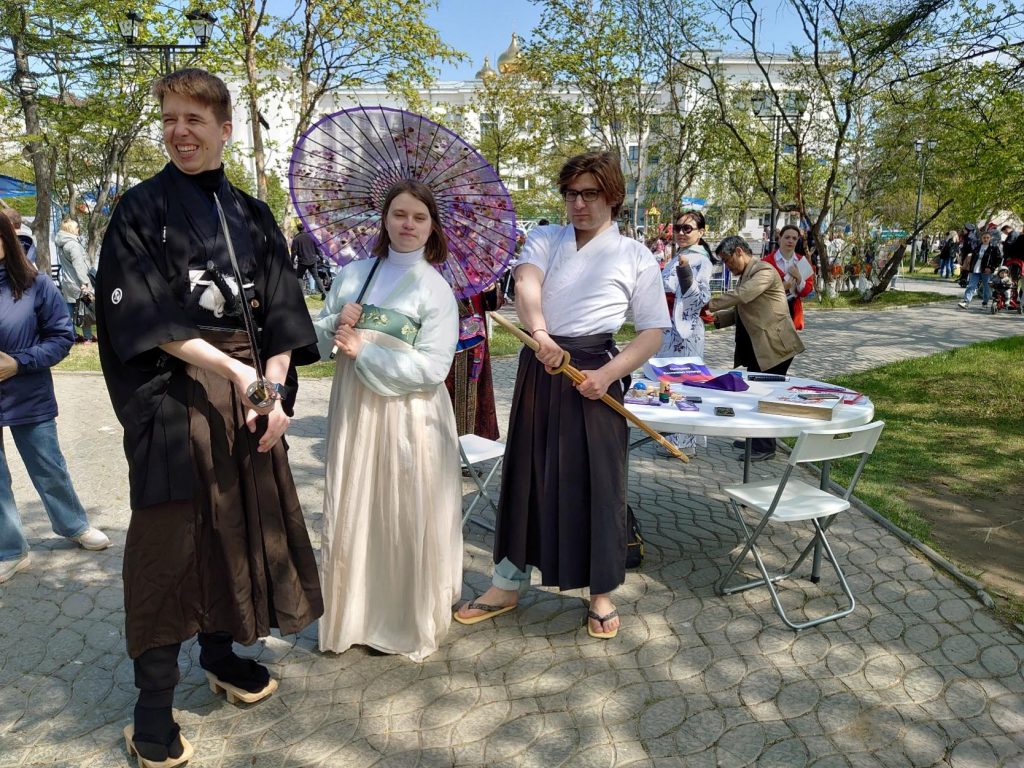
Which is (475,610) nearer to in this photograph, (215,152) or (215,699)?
(215,699)

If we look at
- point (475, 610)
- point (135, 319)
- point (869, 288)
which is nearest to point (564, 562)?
point (475, 610)

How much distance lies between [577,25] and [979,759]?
651 inches

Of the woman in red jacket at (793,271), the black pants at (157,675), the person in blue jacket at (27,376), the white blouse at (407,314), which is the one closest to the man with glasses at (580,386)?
the white blouse at (407,314)

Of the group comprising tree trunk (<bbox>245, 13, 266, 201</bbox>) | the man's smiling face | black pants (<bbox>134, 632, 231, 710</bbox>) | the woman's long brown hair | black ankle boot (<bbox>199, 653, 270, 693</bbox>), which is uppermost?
tree trunk (<bbox>245, 13, 266, 201</bbox>)

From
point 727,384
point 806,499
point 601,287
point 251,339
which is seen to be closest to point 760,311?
point 727,384

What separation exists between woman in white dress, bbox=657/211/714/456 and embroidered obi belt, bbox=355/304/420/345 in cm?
351

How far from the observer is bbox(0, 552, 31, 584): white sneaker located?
3.73m

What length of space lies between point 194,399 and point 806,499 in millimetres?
2814

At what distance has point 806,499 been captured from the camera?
3.61 meters

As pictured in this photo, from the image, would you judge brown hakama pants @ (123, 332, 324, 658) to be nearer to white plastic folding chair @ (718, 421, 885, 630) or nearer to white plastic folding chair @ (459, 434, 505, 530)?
white plastic folding chair @ (459, 434, 505, 530)

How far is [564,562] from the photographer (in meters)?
3.12

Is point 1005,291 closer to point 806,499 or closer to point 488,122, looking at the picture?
point 488,122

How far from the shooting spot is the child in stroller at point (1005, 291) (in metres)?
15.7

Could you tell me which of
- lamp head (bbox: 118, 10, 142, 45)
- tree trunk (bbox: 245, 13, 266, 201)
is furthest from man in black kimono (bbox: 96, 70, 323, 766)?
lamp head (bbox: 118, 10, 142, 45)
